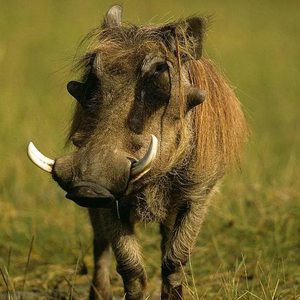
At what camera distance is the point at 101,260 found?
15.5ft

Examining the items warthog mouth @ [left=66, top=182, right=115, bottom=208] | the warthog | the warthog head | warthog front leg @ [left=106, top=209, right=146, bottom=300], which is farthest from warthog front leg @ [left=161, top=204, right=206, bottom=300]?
warthog mouth @ [left=66, top=182, right=115, bottom=208]

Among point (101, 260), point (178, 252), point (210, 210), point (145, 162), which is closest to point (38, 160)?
point (145, 162)

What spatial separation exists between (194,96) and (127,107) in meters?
0.36

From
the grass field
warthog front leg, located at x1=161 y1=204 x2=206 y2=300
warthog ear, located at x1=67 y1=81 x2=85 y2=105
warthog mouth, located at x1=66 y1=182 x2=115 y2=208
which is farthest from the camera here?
the grass field

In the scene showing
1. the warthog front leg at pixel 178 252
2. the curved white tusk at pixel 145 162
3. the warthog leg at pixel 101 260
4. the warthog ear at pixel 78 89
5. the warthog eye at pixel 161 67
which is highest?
the warthog eye at pixel 161 67

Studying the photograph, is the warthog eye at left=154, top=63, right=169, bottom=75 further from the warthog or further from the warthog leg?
the warthog leg

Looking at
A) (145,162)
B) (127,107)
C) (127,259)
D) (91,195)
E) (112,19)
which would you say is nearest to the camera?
(91,195)

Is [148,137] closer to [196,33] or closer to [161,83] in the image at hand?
[161,83]

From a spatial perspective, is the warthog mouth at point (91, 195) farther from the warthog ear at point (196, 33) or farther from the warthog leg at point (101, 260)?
the warthog leg at point (101, 260)

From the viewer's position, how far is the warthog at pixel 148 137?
10.4 ft

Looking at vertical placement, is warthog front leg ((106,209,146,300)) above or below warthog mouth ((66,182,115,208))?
below

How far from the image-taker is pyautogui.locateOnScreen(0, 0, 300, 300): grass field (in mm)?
4496

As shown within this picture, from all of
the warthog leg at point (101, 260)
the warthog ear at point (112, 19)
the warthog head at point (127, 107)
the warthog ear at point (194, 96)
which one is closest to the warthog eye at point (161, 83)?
the warthog head at point (127, 107)

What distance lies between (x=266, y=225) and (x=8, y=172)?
102 inches
